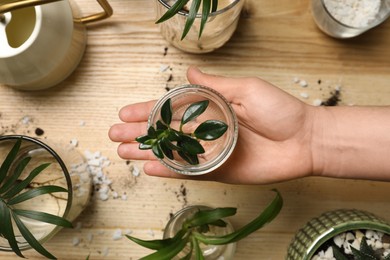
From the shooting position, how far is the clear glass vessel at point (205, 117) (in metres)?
0.69

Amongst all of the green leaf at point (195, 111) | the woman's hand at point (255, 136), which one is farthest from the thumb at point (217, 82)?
the green leaf at point (195, 111)

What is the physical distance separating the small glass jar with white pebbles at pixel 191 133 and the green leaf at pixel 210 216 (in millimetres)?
59

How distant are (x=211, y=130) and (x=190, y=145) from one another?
0.04m

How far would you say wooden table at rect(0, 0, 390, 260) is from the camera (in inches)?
33.3

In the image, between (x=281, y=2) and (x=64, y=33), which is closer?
(x=64, y=33)

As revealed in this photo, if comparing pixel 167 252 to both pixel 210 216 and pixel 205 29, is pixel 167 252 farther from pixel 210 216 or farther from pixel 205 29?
pixel 205 29

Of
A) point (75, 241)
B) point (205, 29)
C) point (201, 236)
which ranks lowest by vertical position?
point (75, 241)

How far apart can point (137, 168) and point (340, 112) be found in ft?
1.18

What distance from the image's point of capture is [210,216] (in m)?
0.69

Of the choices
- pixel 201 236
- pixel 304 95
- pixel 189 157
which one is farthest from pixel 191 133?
pixel 304 95

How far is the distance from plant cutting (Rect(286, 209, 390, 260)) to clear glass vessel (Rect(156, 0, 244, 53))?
13.5 inches

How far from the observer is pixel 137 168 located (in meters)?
0.84

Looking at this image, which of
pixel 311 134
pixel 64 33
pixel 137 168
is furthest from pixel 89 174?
pixel 311 134

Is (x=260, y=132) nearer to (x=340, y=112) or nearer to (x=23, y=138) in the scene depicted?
(x=340, y=112)
